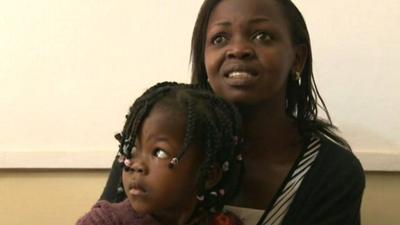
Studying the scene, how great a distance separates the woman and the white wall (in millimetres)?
220

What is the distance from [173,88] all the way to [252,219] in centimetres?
29

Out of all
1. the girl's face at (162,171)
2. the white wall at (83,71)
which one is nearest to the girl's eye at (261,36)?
the girl's face at (162,171)

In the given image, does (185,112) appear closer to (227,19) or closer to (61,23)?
(227,19)

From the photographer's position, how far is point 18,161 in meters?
1.30

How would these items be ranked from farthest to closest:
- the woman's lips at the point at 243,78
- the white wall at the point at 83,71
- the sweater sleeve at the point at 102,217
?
the white wall at the point at 83,71, the woman's lips at the point at 243,78, the sweater sleeve at the point at 102,217

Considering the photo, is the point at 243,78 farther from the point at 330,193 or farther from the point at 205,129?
the point at 330,193

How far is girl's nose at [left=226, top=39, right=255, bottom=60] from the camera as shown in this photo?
0.89 metres

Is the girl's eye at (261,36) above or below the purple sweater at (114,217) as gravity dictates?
above

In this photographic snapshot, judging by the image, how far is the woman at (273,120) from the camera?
2.96 feet

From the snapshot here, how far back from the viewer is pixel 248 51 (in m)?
0.89

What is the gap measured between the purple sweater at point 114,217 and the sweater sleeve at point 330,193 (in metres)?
0.30

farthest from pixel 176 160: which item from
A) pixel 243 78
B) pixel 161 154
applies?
pixel 243 78

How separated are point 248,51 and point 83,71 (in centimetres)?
57

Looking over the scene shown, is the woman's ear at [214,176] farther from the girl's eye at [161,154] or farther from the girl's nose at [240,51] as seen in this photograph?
the girl's nose at [240,51]
